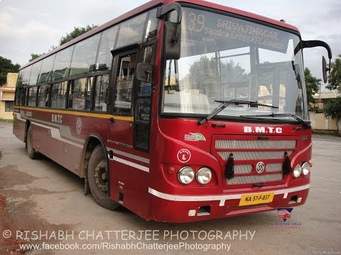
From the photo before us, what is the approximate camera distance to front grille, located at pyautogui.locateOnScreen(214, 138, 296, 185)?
505cm

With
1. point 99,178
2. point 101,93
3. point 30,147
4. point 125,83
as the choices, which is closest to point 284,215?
point 99,178

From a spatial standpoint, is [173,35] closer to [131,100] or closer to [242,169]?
[131,100]

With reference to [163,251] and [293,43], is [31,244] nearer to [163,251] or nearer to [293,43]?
[163,251]

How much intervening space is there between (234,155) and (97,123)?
8.62ft

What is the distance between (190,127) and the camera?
477 centimetres

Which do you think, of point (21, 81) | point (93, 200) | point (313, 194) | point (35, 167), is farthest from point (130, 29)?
point (21, 81)

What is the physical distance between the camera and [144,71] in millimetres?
5035

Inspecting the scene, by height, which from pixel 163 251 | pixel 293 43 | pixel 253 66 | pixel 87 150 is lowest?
pixel 163 251

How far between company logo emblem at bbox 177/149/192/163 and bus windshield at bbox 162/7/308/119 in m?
0.44

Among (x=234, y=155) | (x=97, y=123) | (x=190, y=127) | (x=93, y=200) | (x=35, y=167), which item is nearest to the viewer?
(x=190, y=127)

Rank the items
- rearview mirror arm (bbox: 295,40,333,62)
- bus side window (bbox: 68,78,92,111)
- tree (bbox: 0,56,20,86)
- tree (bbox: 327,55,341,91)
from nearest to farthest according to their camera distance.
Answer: rearview mirror arm (bbox: 295,40,333,62) → bus side window (bbox: 68,78,92,111) → tree (bbox: 327,55,341,91) → tree (bbox: 0,56,20,86)

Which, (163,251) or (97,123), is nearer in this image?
(163,251)

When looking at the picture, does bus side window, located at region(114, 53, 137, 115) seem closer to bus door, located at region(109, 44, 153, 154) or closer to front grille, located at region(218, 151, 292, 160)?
bus door, located at region(109, 44, 153, 154)

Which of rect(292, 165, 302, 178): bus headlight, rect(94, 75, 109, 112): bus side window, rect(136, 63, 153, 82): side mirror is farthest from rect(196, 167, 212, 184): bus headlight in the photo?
rect(94, 75, 109, 112): bus side window
